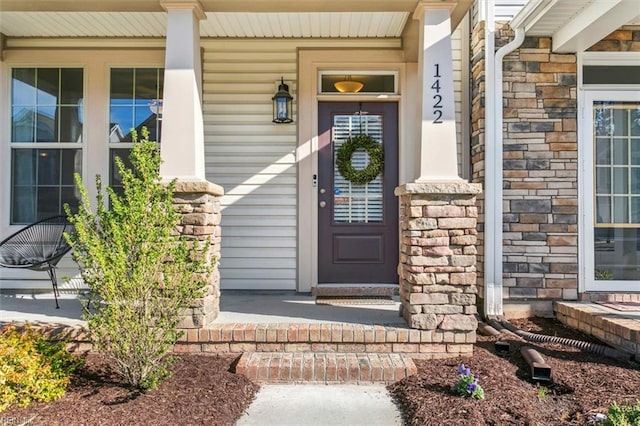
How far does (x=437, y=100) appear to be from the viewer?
3145 mm

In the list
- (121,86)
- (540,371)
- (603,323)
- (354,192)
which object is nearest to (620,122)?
(603,323)

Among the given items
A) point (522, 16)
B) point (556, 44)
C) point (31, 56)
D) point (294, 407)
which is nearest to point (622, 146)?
point (556, 44)

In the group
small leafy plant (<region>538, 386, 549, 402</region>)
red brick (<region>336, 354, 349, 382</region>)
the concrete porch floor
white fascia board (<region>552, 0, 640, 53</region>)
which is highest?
white fascia board (<region>552, 0, 640, 53</region>)

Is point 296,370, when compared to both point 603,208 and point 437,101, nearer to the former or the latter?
point 437,101

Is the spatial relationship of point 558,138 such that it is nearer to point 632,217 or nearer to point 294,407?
point 632,217

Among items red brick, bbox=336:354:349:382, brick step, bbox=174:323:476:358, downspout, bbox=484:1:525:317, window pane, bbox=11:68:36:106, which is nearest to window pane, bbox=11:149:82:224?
window pane, bbox=11:68:36:106

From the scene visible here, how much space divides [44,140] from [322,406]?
3.92 metres

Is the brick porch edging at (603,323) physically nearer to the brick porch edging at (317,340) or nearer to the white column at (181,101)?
the brick porch edging at (317,340)

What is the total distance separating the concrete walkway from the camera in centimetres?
238

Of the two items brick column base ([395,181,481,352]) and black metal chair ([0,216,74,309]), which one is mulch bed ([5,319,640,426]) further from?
black metal chair ([0,216,74,309])

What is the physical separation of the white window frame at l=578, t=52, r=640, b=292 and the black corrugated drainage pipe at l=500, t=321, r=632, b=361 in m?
0.97

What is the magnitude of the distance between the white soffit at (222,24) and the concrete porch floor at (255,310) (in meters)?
2.47

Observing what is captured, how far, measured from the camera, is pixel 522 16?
3846 millimetres

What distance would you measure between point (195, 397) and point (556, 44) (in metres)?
4.04
